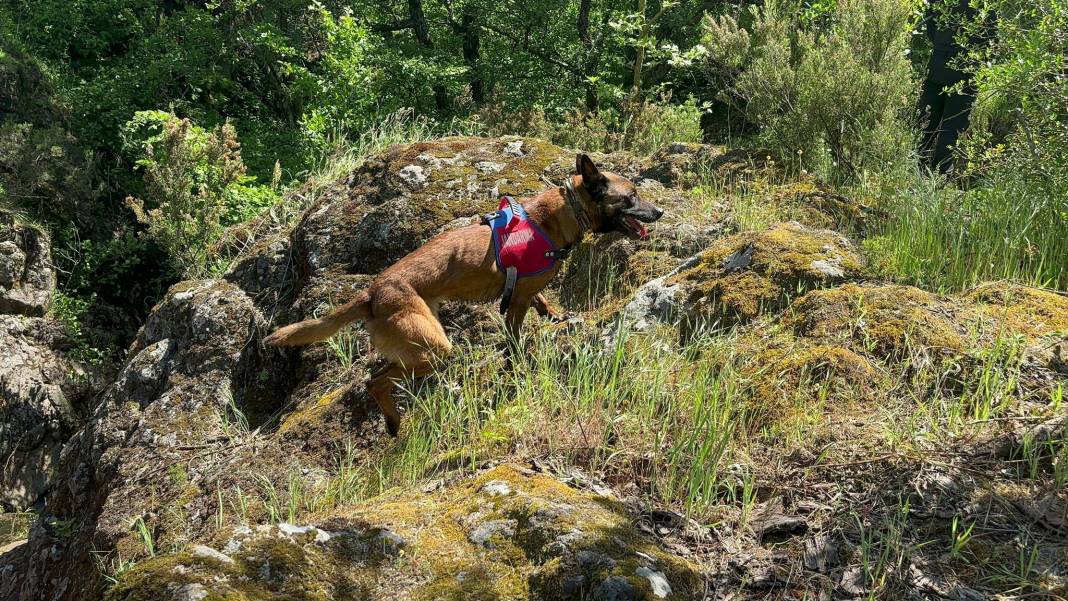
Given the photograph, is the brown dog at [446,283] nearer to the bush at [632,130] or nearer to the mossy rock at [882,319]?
the mossy rock at [882,319]

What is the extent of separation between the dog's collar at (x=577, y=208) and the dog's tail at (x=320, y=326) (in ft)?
4.80

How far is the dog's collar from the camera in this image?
507 centimetres

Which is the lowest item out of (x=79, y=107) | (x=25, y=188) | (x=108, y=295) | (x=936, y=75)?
(x=108, y=295)

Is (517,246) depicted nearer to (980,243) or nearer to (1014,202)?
(980,243)

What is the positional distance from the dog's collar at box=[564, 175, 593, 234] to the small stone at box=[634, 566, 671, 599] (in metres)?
2.98

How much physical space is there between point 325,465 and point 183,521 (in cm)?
81

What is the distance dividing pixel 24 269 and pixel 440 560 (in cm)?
1066

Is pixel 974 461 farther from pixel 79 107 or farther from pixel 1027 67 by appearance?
pixel 79 107

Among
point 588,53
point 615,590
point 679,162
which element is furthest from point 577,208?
point 588,53

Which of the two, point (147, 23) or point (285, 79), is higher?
point (147, 23)

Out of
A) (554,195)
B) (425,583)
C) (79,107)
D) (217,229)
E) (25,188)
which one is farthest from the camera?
(79,107)

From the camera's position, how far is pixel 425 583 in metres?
2.35


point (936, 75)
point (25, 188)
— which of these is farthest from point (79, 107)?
point (936, 75)

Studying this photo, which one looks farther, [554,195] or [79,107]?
[79,107]
